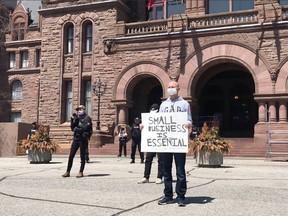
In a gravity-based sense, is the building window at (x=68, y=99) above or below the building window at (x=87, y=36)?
below

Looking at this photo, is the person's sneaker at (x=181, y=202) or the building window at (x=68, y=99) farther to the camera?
the building window at (x=68, y=99)

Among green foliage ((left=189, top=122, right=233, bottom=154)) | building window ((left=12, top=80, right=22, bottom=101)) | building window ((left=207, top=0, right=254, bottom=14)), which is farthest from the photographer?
building window ((left=12, top=80, right=22, bottom=101))

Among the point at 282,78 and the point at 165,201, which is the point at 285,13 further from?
the point at 165,201

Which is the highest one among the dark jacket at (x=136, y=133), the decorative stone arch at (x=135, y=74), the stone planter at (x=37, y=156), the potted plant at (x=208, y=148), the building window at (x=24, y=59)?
the building window at (x=24, y=59)

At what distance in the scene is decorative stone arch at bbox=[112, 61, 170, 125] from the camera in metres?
27.1

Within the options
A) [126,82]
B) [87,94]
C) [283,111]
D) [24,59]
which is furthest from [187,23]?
[24,59]

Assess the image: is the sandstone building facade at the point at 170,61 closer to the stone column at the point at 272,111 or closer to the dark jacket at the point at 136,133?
the stone column at the point at 272,111

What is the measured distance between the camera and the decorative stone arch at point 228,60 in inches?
942

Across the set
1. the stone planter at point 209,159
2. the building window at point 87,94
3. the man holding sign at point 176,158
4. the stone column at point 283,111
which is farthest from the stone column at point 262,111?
the man holding sign at point 176,158

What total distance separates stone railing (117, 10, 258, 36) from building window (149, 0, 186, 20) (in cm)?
365

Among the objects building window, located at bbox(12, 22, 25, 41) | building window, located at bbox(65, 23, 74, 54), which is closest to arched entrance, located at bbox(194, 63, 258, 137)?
building window, located at bbox(65, 23, 74, 54)

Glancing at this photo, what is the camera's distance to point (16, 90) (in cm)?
3903

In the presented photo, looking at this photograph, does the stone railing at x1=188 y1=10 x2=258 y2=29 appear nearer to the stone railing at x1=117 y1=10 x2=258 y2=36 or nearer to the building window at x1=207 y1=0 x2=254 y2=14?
the stone railing at x1=117 y1=10 x2=258 y2=36

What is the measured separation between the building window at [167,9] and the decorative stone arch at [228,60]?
20.5 ft
